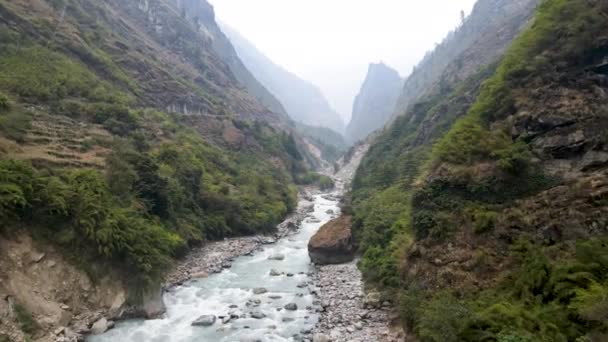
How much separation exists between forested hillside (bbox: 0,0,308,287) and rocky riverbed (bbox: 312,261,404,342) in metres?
11.7

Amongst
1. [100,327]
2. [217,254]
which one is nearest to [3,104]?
[217,254]

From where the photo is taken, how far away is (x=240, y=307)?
89.1ft

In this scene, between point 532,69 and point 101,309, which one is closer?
point 101,309

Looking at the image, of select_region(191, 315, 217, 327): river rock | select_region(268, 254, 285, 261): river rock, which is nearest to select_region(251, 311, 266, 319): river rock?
select_region(191, 315, 217, 327): river rock

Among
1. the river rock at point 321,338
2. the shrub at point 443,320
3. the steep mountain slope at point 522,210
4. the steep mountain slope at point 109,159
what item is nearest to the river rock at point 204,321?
the steep mountain slope at point 109,159

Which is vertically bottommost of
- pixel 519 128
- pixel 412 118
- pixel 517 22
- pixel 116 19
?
pixel 519 128

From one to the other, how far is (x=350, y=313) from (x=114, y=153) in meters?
24.9

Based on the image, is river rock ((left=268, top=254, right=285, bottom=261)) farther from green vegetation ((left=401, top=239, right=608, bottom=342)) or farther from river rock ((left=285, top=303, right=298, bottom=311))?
green vegetation ((left=401, top=239, right=608, bottom=342))

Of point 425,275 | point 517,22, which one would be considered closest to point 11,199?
point 425,275

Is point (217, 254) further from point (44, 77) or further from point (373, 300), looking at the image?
point (44, 77)

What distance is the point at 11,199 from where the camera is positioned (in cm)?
2209

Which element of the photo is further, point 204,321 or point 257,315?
point 257,315

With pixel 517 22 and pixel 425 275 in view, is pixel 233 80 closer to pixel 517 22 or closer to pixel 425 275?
pixel 517 22

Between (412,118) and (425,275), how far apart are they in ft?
234
